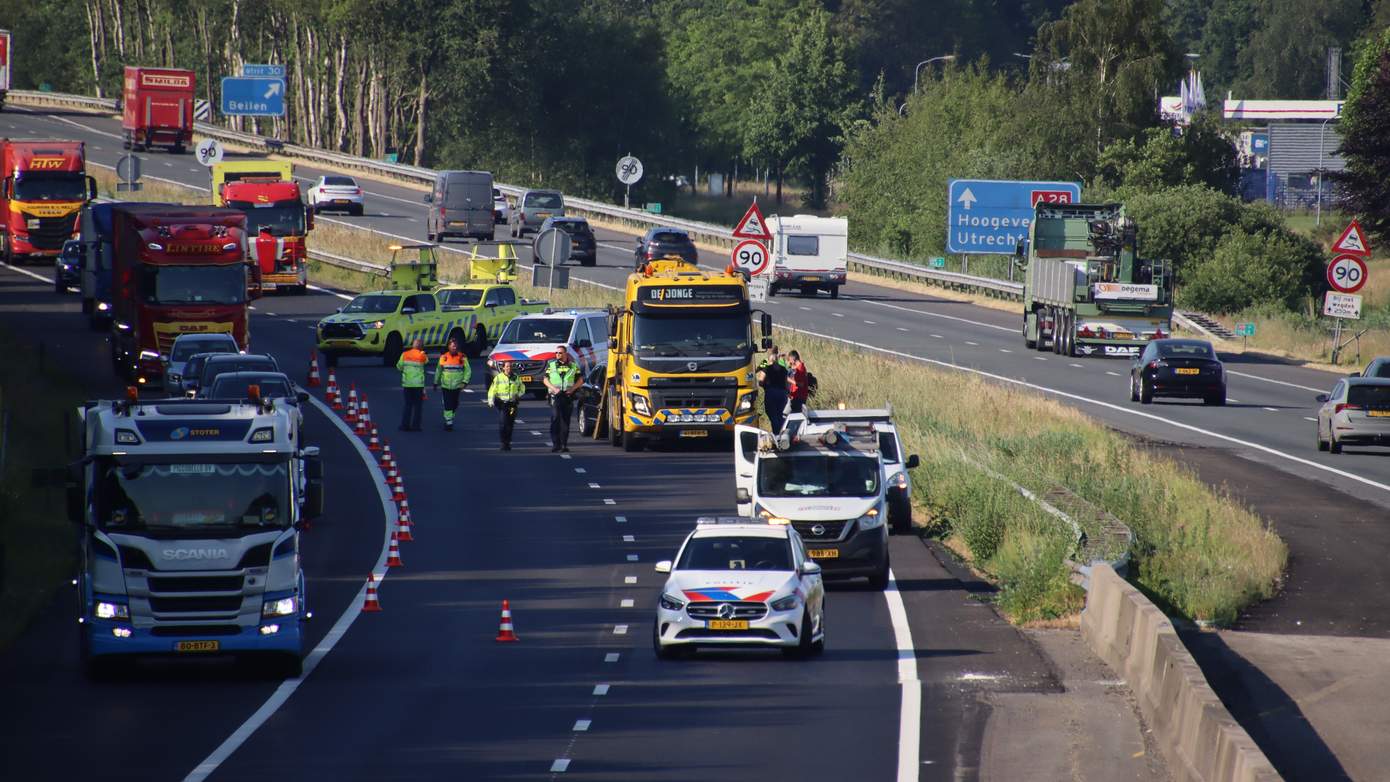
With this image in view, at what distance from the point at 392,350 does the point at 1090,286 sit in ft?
63.6

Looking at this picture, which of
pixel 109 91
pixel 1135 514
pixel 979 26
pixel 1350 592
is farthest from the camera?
pixel 979 26

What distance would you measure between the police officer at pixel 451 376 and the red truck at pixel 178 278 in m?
5.95

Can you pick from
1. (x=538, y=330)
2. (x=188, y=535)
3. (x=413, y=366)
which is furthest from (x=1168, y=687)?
(x=538, y=330)

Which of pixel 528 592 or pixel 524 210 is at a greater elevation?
pixel 524 210

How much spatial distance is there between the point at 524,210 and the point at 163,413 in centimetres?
6044

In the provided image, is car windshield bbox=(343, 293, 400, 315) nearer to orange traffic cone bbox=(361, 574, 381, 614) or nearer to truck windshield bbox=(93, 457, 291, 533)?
orange traffic cone bbox=(361, 574, 381, 614)

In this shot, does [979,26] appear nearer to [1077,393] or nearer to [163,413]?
[1077,393]

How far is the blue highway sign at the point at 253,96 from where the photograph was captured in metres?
101

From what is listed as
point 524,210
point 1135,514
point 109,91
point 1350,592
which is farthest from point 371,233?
point 109,91

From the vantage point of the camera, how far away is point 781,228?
67188 mm

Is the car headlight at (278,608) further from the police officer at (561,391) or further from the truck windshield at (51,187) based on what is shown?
the truck windshield at (51,187)

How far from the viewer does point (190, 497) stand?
A: 59.0 ft

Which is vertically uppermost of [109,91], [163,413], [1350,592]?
[109,91]

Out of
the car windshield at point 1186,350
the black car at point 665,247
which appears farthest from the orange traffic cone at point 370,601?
the black car at point 665,247
